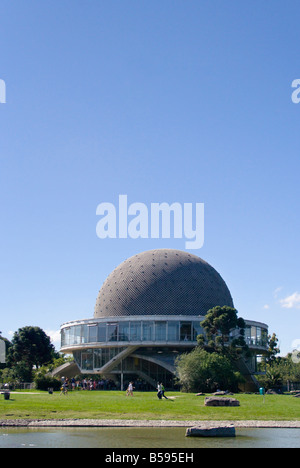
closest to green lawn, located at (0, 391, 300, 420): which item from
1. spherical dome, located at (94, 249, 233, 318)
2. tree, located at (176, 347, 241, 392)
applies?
tree, located at (176, 347, 241, 392)

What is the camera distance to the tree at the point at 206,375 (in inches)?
1592

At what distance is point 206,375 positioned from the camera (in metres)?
40.5

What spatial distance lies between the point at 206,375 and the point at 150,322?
1863 centimetres

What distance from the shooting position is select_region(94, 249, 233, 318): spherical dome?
6242 centimetres

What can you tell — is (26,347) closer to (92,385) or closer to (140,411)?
(92,385)

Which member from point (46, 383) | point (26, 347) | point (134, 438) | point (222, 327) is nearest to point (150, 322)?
point (222, 327)

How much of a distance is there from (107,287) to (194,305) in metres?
10.8

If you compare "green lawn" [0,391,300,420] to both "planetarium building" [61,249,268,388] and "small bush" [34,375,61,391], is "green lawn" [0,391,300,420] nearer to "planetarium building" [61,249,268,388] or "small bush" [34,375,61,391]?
"small bush" [34,375,61,391]

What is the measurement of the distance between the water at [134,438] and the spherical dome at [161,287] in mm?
41684

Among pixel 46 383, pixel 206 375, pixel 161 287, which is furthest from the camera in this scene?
pixel 161 287

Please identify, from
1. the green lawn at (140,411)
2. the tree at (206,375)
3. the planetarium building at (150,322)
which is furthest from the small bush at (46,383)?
the green lawn at (140,411)
